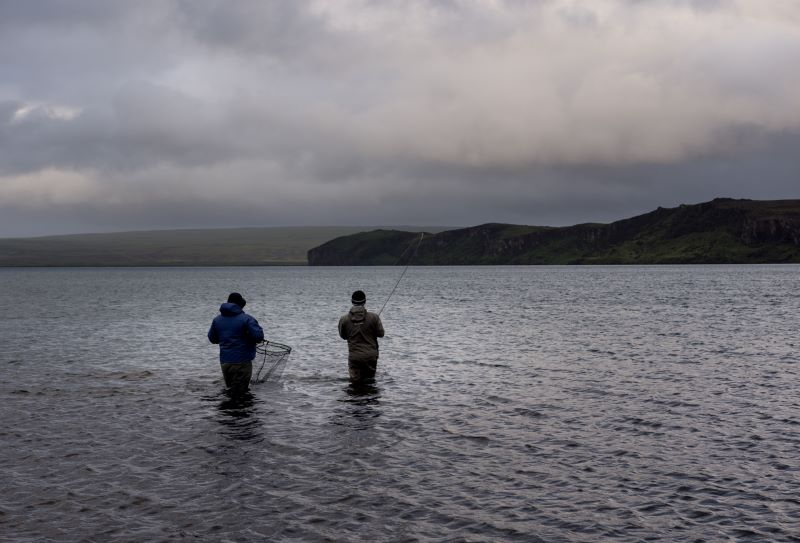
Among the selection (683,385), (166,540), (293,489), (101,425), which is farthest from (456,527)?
(683,385)

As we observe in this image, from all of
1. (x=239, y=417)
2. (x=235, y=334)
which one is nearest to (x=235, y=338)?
(x=235, y=334)

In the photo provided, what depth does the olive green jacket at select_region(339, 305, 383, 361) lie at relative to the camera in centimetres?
2183

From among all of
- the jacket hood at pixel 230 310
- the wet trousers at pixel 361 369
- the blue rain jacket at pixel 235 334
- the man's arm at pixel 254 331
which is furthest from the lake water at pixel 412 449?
the jacket hood at pixel 230 310

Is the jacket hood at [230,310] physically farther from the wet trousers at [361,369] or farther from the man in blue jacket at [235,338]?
the wet trousers at [361,369]

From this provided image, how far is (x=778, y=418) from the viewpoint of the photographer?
18234mm

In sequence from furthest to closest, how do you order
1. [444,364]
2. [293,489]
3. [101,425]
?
[444,364] < [101,425] < [293,489]

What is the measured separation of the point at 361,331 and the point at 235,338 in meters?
4.13

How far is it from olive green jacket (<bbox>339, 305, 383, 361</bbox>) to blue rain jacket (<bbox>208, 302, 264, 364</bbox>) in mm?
3072

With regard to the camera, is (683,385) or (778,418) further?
(683,385)

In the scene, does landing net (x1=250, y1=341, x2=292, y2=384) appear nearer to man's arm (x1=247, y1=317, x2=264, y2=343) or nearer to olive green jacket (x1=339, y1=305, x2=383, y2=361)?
olive green jacket (x1=339, y1=305, x2=383, y2=361)

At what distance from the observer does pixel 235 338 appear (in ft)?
64.2

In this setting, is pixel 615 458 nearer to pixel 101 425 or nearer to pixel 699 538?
pixel 699 538

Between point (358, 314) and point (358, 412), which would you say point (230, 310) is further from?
point (358, 412)

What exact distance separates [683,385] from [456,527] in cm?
1594
